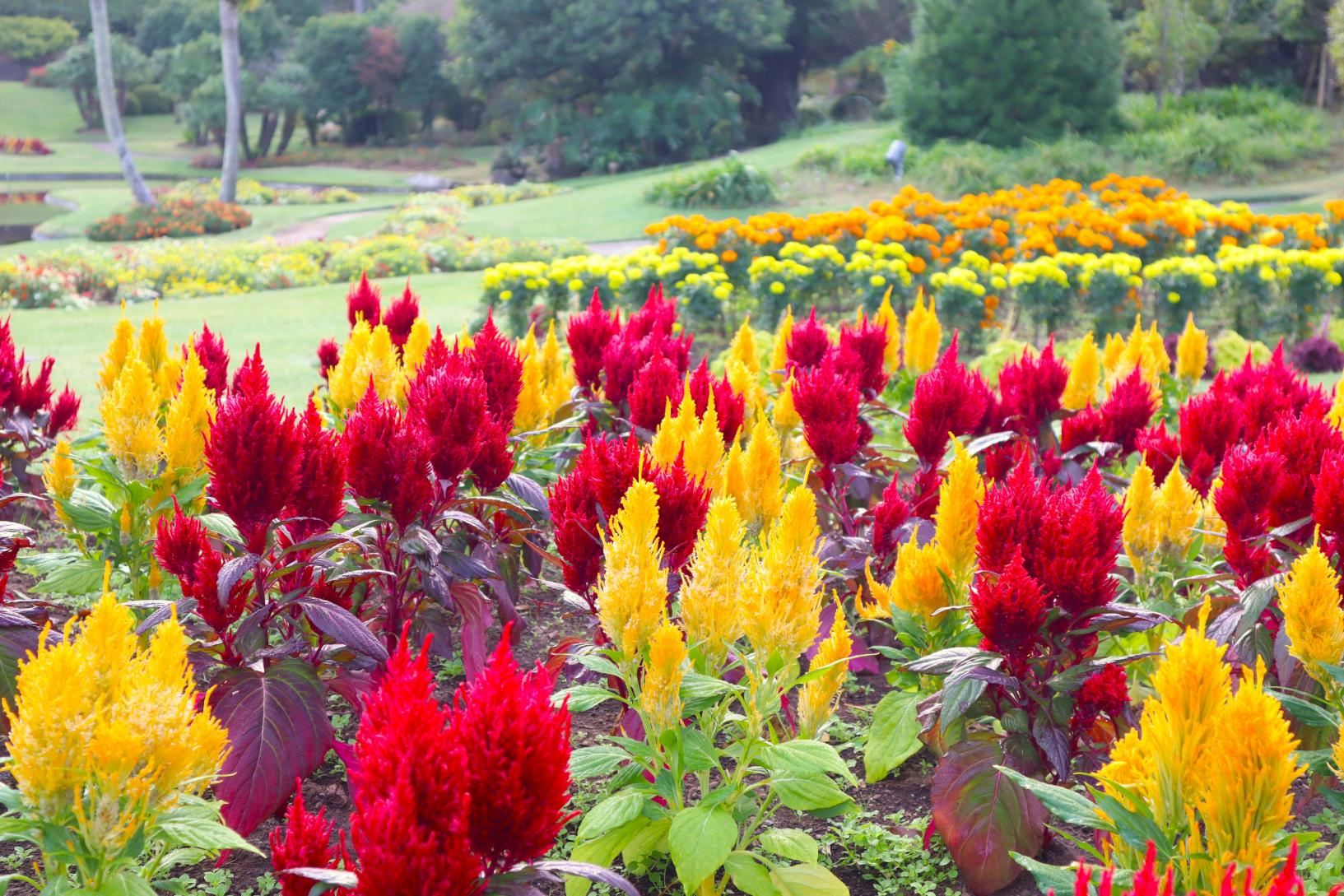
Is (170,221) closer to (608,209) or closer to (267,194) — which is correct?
(267,194)

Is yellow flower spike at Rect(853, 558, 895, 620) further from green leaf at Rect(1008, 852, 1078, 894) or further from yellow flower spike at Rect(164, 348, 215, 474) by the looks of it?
yellow flower spike at Rect(164, 348, 215, 474)

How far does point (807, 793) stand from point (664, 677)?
1.53 feet

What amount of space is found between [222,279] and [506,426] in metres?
13.6

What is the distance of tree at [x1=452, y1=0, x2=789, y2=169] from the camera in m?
29.9

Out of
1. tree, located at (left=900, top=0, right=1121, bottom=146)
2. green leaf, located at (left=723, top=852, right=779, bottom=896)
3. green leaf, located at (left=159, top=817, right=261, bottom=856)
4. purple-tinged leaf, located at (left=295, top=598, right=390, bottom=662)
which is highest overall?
tree, located at (left=900, top=0, right=1121, bottom=146)

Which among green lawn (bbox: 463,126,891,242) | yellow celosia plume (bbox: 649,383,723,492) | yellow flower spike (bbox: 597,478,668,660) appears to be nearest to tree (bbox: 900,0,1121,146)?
green lawn (bbox: 463,126,891,242)

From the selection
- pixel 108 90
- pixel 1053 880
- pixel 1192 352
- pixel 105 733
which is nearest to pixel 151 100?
pixel 108 90

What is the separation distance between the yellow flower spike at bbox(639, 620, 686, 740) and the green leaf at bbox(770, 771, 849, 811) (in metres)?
0.31

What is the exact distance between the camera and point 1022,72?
23.7m

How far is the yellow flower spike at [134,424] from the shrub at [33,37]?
52.4 m

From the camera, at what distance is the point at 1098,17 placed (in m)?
23.7

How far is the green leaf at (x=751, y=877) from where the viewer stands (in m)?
2.24

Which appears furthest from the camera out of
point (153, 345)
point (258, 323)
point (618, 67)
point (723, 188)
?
point (618, 67)

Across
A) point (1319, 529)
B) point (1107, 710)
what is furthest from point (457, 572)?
point (1319, 529)
